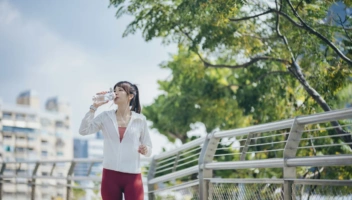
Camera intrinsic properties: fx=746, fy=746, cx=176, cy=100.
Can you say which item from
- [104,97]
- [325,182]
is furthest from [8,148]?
[325,182]

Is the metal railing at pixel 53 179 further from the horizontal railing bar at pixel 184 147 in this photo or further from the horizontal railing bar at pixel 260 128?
the horizontal railing bar at pixel 260 128

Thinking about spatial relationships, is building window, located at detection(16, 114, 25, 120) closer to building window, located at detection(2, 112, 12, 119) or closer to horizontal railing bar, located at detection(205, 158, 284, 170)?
building window, located at detection(2, 112, 12, 119)

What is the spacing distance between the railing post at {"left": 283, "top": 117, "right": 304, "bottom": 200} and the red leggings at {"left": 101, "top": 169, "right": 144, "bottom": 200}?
1.22m

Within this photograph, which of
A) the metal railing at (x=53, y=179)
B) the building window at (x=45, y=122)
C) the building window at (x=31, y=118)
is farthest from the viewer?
the building window at (x=45, y=122)

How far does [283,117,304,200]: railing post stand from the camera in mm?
6117

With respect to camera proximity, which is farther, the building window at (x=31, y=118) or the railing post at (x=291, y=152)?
the building window at (x=31, y=118)

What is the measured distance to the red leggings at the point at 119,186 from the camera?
5766 mm

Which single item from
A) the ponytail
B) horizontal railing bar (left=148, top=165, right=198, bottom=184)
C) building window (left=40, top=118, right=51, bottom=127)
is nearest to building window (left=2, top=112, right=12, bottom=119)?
building window (left=40, top=118, right=51, bottom=127)

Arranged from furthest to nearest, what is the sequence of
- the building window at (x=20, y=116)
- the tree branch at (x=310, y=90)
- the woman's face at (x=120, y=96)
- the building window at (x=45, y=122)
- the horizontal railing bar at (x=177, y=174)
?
1. the building window at (x=45, y=122)
2. the building window at (x=20, y=116)
3. the tree branch at (x=310, y=90)
4. the horizontal railing bar at (x=177, y=174)
5. the woman's face at (x=120, y=96)

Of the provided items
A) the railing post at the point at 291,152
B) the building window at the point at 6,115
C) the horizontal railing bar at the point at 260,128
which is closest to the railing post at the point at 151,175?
the horizontal railing bar at the point at 260,128

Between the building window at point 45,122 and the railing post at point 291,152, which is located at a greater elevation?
the building window at point 45,122

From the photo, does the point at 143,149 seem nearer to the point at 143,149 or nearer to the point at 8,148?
the point at 143,149

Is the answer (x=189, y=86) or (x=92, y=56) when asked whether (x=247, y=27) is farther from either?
(x=92, y=56)

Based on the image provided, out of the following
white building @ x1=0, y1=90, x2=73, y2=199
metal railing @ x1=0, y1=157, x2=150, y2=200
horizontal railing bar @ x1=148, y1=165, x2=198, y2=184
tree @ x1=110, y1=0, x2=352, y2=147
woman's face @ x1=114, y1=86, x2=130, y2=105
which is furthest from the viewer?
white building @ x1=0, y1=90, x2=73, y2=199
